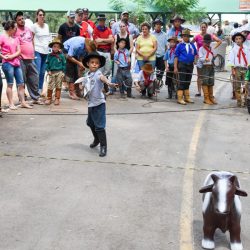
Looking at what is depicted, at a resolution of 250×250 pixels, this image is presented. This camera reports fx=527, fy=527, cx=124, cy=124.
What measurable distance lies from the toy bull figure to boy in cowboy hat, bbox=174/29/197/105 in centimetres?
792

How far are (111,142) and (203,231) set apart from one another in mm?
3956

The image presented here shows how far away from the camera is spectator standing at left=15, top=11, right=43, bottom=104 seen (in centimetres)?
1106

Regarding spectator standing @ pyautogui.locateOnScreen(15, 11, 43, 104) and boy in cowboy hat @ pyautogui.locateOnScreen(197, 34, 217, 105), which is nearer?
spectator standing @ pyautogui.locateOnScreen(15, 11, 43, 104)

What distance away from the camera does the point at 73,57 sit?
12180 millimetres

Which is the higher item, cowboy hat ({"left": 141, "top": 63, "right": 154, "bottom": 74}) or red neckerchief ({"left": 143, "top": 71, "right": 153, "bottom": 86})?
cowboy hat ({"left": 141, "top": 63, "right": 154, "bottom": 74})

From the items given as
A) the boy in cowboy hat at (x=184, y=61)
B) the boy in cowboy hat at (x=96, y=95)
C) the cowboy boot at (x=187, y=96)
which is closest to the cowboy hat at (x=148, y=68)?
the boy in cowboy hat at (x=184, y=61)

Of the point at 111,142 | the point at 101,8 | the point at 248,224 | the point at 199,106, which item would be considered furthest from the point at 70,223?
the point at 101,8

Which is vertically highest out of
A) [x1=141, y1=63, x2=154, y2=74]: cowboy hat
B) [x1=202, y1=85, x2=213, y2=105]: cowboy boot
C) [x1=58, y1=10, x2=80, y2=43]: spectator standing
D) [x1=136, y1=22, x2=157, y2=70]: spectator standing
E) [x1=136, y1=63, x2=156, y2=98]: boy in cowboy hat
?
[x1=58, y1=10, x2=80, y2=43]: spectator standing

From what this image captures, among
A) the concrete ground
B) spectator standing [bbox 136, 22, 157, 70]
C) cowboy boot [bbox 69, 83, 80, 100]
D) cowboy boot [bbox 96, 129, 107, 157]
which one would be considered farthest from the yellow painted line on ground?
spectator standing [bbox 136, 22, 157, 70]

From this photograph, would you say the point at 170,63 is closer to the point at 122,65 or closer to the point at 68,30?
the point at 122,65

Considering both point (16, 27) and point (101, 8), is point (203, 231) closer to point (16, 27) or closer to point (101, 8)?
point (16, 27)

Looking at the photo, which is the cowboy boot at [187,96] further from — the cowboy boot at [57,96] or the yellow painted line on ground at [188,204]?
the yellow painted line on ground at [188,204]

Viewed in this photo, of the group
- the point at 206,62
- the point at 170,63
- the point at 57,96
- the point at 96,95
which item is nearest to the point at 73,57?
the point at 57,96

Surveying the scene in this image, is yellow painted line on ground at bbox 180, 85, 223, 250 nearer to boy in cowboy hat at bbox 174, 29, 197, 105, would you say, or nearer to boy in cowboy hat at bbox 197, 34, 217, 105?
boy in cowboy hat at bbox 174, 29, 197, 105
